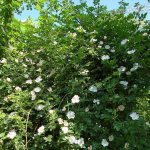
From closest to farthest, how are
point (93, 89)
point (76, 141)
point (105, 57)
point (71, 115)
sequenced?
1. point (76, 141)
2. point (71, 115)
3. point (93, 89)
4. point (105, 57)

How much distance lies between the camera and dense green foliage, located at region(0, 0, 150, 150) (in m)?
2.98

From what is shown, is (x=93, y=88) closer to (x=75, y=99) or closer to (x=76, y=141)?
(x=75, y=99)

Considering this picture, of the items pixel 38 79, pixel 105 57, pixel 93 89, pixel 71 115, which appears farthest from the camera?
pixel 38 79

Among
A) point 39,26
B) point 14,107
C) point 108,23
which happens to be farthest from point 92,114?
point 39,26

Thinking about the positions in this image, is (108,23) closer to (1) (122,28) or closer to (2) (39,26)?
(1) (122,28)

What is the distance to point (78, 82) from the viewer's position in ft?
10.4

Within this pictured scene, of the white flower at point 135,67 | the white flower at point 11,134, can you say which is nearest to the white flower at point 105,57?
the white flower at point 135,67

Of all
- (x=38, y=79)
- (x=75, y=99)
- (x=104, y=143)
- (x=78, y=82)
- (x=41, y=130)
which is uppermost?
(x=38, y=79)

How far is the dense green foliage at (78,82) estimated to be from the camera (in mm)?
2980

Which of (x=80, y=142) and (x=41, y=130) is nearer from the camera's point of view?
(x=80, y=142)

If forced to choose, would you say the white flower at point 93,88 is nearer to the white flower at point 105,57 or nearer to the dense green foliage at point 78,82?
the dense green foliage at point 78,82

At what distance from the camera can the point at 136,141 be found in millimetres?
2971

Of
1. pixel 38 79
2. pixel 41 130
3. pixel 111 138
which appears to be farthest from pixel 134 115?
pixel 38 79

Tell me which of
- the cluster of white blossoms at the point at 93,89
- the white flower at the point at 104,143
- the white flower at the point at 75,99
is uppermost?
the cluster of white blossoms at the point at 93,89
